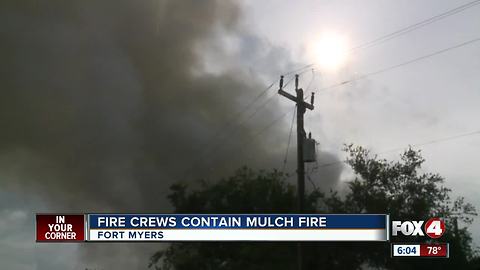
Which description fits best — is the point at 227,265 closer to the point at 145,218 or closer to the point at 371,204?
the point at 371,204

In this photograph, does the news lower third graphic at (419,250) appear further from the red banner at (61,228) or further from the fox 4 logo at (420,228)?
the red banner at (61,228)

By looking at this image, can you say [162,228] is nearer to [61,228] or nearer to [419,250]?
[61,228]

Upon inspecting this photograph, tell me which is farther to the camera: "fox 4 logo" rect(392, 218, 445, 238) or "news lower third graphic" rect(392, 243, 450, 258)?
"fox 4 logo" rect(392, 218, 445, 238)

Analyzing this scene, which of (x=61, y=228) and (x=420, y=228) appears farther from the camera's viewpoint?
(x=420, y=228)

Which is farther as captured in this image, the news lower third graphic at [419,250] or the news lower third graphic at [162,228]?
the news lower third graphic at [419,250]

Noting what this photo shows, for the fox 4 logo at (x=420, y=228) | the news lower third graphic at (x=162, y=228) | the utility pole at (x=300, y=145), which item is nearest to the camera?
the news lower third graphic at (x=162, y=228)

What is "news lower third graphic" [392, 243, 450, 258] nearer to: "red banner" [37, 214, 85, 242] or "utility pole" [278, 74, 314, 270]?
"utility pole" [278, 74, 314, 270]

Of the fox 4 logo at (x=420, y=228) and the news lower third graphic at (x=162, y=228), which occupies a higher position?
the fox 4 logo at (x=420, y=228)

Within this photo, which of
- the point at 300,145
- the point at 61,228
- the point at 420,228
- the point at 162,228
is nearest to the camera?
the point at 162,228

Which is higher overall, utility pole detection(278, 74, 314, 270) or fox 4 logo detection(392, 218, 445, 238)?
utility pole detection(278, 74, 314, 270)

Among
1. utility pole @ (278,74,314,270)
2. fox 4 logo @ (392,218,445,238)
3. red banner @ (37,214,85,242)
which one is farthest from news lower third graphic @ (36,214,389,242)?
fox 4 logo @ (392,218,445,238)

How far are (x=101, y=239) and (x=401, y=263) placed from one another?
27.3 meters

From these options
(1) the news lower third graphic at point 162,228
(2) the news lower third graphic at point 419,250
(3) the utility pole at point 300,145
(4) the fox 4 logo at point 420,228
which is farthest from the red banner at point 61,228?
(4) the fox 4 logo at point 420,228

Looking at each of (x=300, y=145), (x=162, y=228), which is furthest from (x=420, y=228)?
(x=162, y=228)
